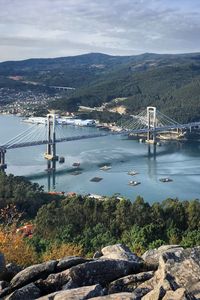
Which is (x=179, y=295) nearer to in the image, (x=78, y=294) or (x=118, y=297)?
(x=118, y=297)

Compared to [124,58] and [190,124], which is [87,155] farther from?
[124,58]

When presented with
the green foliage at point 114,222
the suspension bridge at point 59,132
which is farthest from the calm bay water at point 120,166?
the green foliage at point 114,222

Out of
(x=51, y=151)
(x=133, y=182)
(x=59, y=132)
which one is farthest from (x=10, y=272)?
(x=59, y=132)

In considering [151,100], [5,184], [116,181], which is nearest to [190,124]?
[151,100]

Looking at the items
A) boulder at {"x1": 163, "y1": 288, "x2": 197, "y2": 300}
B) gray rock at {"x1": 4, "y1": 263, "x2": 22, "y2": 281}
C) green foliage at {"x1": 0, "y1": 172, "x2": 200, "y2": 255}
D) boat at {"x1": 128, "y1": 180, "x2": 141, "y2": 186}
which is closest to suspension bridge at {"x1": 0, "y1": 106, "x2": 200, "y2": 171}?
boat at {"x1": 128, "y1": 180, "x2": 141, "y2": 186}

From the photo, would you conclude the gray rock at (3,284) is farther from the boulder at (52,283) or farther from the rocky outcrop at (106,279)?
the boulder at (52,283)

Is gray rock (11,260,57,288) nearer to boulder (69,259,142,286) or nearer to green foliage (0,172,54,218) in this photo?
boulder (69,259,142,286)
